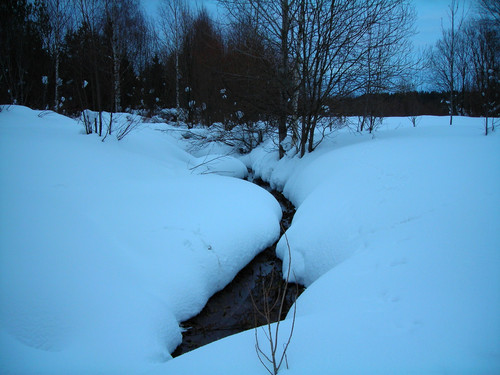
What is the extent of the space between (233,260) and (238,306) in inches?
22.4

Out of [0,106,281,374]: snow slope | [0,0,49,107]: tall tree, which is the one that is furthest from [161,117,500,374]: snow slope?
[0,0,49,107]: tall tree

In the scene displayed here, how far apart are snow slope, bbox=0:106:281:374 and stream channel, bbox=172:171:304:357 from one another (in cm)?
13

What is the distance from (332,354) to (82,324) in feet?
5.60

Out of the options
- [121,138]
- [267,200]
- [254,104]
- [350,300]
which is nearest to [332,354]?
[350,300]

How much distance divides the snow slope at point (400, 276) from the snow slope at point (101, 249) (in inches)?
22.9

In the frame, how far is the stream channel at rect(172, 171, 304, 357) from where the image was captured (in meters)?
2.47

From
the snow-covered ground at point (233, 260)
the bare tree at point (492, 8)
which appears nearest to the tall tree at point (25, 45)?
the snow-covered ground at point (233, 260)

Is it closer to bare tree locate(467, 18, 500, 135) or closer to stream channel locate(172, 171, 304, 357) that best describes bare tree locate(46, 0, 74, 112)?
stream channel locate(172, 171, 304, 357)

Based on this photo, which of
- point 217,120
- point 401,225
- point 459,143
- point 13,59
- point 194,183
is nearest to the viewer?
point 401,225

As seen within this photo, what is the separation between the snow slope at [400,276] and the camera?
1.29m

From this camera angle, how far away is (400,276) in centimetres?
185

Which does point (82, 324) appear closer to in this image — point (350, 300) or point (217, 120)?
point (350, 300)

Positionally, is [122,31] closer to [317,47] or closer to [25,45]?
[25,45]

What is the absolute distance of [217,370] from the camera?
4.68 ft
